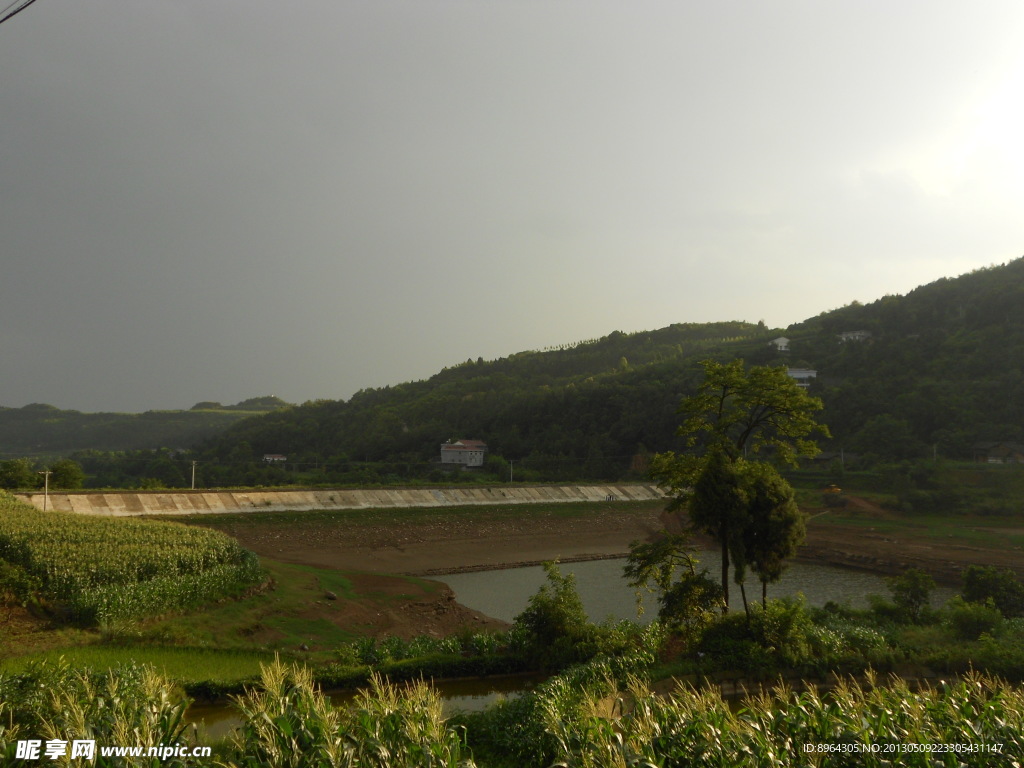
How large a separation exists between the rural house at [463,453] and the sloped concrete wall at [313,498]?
75.9ft

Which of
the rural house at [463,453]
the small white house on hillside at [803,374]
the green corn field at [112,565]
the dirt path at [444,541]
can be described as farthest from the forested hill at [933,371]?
the green corn field at [112,565]

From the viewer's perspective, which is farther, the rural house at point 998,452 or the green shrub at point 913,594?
the rural house at point 998,452

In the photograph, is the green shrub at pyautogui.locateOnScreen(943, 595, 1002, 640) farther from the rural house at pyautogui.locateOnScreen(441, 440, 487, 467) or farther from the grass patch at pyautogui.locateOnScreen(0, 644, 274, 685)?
the rural house at pyautogui.locateOnScreen(441, 440, 487, 467)

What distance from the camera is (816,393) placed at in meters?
67.2

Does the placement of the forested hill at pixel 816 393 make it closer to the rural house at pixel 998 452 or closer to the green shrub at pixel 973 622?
the rural house at pixel 998 452

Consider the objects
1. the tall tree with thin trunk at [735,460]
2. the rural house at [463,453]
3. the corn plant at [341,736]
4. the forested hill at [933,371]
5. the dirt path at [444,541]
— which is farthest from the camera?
the rural house at [463,453]

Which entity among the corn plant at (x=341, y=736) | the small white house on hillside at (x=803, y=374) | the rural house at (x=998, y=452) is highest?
the small white house on hillside at (x=803, y=374)

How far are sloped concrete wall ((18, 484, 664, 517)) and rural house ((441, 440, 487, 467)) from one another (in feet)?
75.9

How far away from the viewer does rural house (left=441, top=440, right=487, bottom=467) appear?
73562 millimetres

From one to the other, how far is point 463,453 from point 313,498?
36251 mm

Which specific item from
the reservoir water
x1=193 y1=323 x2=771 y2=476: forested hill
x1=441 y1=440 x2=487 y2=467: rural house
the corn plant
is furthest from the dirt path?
x1=441 y1=440 x2=487 y2=467: rural house

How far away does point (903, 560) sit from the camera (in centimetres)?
3350

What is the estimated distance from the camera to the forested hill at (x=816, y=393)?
5603 cm

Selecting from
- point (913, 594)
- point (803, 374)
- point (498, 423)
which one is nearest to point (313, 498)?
point (913, 594)
